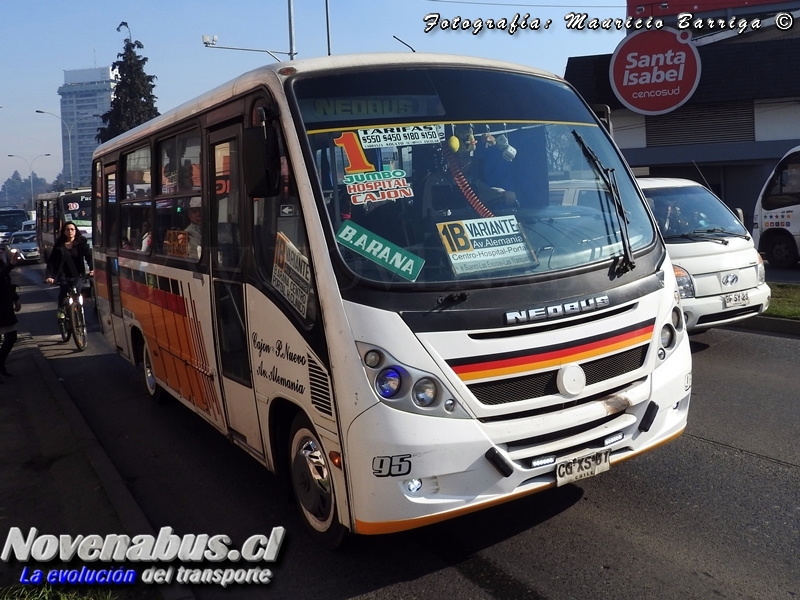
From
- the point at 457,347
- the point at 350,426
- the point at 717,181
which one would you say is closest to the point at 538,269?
the point at 457,347

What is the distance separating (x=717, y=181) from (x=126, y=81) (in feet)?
155

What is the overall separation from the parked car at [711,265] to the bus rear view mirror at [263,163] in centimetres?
559

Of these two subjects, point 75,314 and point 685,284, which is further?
point 75,314

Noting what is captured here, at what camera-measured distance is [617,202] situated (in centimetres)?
486

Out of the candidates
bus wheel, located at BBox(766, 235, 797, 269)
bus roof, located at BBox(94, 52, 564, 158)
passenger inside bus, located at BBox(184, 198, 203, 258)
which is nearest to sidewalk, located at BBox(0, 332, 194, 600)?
passenger inside bus, located at BBox(184, 198, 203, 258)

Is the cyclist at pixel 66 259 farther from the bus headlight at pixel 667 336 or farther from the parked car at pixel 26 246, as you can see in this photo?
the parked car at pixel 26 246

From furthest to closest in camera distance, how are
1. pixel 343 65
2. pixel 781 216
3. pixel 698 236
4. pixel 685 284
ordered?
1. pixel 781 216
2. pixel 698 236
3. pixel 685 284
4. pixel 343 65

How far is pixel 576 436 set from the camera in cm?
419

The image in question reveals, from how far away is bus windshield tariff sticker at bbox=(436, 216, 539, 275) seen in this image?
4184mm

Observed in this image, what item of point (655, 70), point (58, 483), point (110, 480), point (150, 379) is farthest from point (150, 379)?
point (655, 70)

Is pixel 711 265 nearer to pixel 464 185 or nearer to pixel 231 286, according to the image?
pixel 464 185

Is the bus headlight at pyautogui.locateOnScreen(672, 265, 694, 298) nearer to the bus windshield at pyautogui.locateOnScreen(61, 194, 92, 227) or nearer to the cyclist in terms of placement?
the cyclist

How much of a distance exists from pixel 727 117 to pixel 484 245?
1125 inches

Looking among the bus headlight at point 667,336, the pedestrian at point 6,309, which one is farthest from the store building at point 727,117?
the bus headlight at point 667,336
